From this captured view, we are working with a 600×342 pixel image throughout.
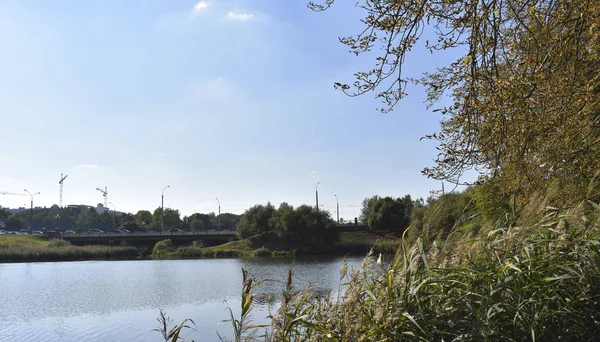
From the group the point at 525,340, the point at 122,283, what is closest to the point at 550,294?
the point at 525,340

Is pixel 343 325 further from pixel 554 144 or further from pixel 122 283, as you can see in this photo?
pixel 122 283

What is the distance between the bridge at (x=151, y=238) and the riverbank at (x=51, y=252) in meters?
8.64

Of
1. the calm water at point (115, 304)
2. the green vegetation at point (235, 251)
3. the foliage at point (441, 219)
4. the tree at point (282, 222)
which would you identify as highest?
the tree at point (282, 222)

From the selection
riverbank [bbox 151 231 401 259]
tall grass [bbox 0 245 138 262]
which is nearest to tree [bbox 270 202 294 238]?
riverbank [bbox 151 231 401 259]

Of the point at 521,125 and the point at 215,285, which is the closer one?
the point at 521,125

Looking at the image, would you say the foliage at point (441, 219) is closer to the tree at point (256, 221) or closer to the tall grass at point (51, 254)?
the tree at point (256, 221)

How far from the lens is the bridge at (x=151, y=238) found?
7844 centimetres

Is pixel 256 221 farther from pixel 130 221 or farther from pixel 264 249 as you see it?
pixel 130 221

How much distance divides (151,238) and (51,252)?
20.9 meters

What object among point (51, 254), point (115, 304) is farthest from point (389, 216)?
point (115, 304)

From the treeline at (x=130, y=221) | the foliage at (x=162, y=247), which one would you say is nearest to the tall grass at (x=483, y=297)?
the foliage at (x=162, y=247)

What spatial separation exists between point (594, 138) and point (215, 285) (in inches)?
1005

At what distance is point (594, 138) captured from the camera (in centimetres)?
659

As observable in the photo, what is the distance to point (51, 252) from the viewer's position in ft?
198
